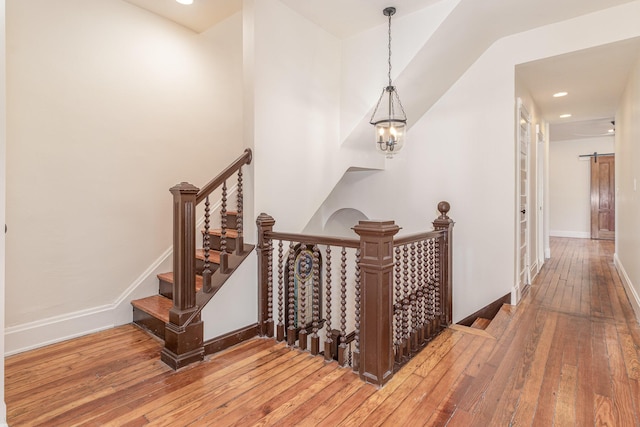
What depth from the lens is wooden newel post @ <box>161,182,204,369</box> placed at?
2312 mm

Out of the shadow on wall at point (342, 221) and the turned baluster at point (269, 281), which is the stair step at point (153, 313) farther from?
the shadow on wall at point (342, 221)

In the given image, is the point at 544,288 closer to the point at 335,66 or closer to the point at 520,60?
the point at 520,60

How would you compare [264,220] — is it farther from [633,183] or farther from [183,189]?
[633,183]

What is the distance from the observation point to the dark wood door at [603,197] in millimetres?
8036

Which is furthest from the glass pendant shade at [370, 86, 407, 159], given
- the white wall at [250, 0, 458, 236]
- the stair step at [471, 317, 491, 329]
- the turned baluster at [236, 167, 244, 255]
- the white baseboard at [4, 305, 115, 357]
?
the white baseboard at [4, 305, 115, 357]

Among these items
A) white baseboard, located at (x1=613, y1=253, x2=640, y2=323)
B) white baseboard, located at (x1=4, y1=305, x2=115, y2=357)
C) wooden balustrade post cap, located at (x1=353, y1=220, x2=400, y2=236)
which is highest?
wooden balustrade post cap, located at (x1=353, y1=220, x2=400, y2=236)

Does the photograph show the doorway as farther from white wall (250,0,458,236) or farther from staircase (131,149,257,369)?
staircase (131,149,257,369)

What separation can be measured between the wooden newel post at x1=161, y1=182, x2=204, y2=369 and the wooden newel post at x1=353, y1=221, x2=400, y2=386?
1149mm

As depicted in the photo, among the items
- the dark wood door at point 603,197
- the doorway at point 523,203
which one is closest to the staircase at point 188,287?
the doorway at point 523,203

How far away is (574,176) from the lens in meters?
8.55

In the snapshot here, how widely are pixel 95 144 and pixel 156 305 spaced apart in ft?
4.85

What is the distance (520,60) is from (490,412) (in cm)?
319

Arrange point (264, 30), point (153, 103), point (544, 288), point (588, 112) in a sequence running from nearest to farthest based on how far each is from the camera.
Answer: point (264, 30) < point (153, 103) < point (544, 288) < point (588, 112)

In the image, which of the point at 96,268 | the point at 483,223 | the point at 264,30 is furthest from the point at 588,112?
the point at 96,268
